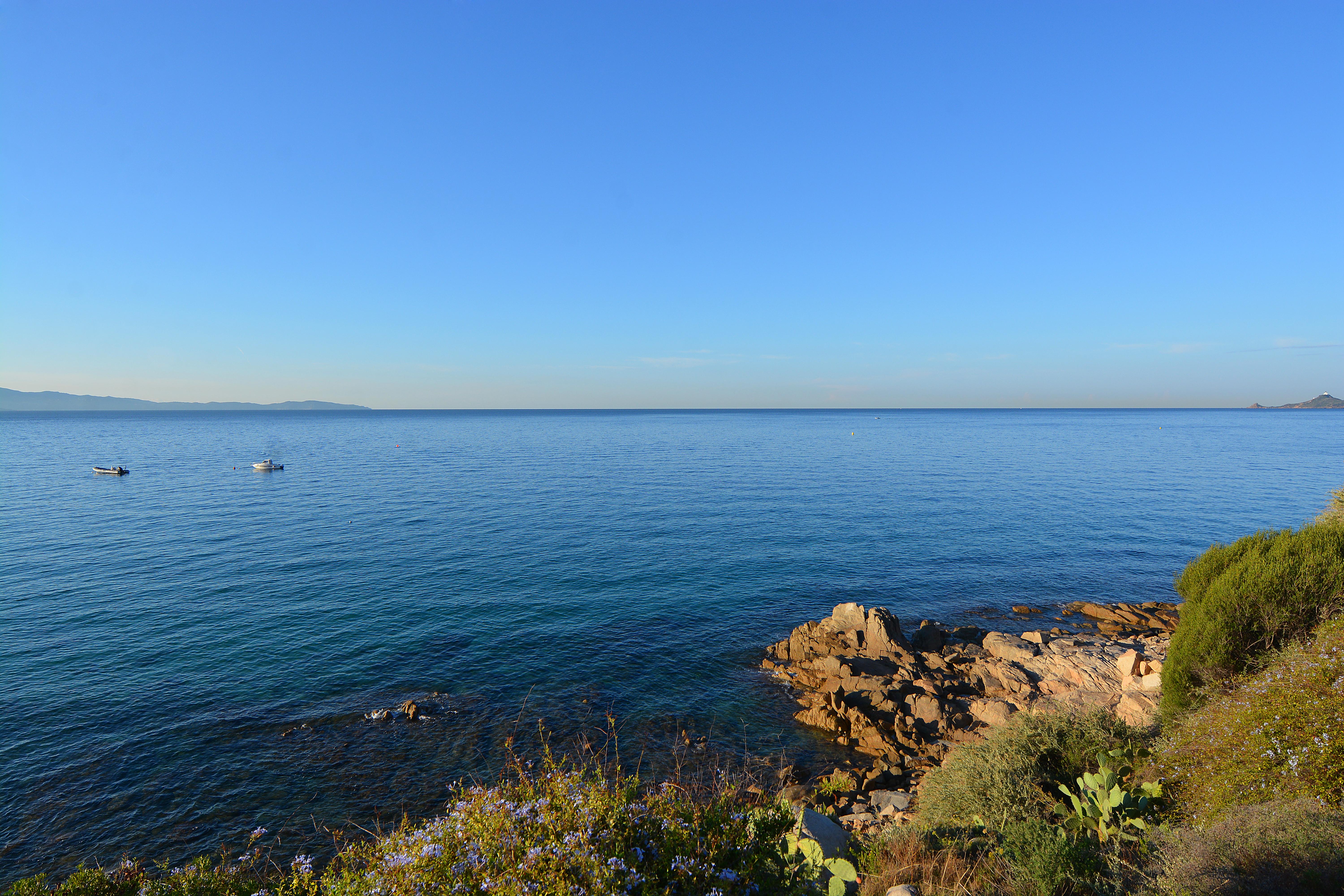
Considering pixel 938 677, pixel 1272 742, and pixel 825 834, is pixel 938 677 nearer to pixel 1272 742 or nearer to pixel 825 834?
pixel 1272 742

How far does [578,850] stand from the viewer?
532 cm

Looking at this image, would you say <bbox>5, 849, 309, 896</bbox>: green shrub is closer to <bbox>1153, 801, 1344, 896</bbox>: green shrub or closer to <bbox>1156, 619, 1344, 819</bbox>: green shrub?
<bbox>1153, 801, 1344, 896</bbox>: green shrub

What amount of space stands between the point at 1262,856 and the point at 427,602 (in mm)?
33418

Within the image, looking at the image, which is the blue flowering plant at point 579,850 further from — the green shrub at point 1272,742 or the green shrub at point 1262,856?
the green shrub at point 1272,742

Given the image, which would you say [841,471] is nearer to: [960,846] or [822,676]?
[822,676]

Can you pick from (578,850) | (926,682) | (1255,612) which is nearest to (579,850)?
(578,850)

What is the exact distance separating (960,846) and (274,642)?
29.9 meters

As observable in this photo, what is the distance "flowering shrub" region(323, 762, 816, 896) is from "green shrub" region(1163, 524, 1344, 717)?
12.6 metres

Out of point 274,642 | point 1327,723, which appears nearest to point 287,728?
point 274,642

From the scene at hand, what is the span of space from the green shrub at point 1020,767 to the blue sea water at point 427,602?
790 cm

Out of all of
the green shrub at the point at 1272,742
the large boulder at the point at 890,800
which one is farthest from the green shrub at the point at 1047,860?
the large boulder at the point at 890,800

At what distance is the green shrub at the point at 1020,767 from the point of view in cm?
1174

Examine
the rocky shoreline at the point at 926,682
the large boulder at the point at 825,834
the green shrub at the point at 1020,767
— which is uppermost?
the large boulder at the point at 825,834

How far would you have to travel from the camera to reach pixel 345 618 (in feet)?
99.9
